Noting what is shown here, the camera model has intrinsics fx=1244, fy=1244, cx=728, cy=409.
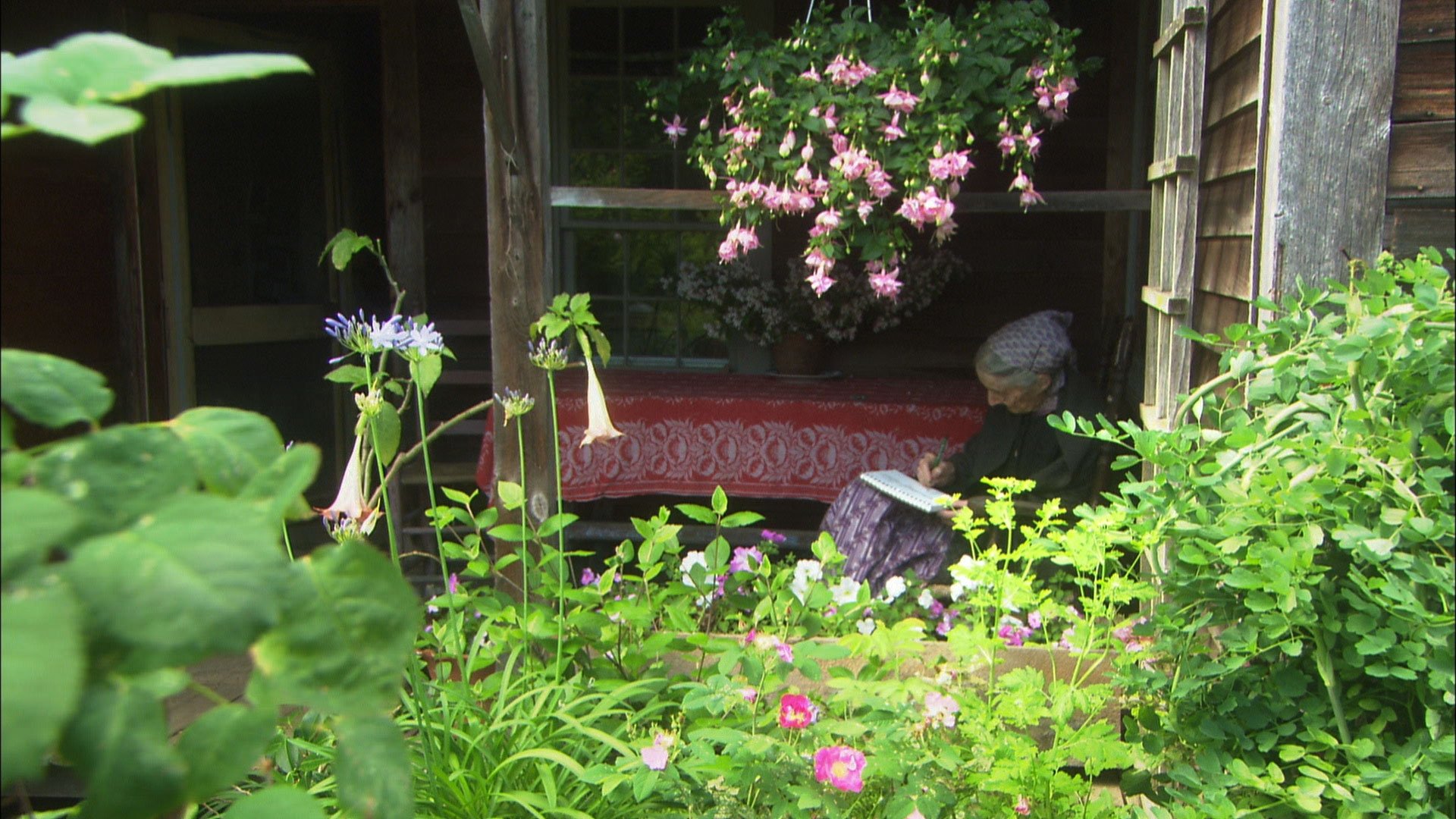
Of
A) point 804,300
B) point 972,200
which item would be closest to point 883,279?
point 972,200

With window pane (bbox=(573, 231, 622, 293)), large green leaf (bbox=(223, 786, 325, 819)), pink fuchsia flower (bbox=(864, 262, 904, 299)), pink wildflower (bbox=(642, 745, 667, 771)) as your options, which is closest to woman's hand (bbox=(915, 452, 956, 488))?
pink fuchsia flower (bbox=(864, 262, 904, 299))

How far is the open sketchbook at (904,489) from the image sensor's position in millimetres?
3471

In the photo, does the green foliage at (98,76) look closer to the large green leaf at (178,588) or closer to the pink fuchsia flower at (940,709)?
the large green leaf at (178,588)

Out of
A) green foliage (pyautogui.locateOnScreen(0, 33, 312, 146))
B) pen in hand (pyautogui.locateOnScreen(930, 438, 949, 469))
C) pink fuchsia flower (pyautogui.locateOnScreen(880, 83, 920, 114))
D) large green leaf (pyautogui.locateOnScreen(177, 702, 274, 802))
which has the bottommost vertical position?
pen in hand (pyautogui.locateOnScreen(930, 438, 949, 469))

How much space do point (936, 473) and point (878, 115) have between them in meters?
1.19

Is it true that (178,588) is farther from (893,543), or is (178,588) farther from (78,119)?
(893,543)

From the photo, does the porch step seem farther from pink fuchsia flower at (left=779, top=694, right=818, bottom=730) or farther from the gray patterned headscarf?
pink fuchsia flower at (left=779, top=694, right=818, bottom=730)

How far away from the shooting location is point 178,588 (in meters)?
0.50

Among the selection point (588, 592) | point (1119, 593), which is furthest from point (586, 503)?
point (1119, 593)

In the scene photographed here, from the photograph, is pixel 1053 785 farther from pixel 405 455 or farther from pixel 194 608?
pixel 194 608

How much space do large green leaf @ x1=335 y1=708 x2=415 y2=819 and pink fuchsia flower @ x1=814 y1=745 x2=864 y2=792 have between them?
1272mm

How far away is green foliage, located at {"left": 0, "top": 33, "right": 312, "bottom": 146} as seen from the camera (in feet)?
1.75

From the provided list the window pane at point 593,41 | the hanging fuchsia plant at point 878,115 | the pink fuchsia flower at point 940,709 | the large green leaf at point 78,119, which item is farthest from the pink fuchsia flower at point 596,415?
the window pane at point 593,41

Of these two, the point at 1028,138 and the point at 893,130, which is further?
the point at 1028,138
